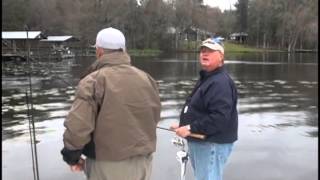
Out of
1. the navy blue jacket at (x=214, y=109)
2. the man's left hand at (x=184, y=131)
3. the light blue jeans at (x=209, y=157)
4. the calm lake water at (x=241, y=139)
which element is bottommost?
the calm lake water at (x=241, y=139)

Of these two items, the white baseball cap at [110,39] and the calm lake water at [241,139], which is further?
the calm lake water at [241,139]

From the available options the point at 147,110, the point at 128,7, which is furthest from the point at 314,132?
the point at 128,7

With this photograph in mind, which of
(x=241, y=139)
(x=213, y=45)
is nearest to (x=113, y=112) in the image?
(x=213, y=45)

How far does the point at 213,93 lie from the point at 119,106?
1054mm

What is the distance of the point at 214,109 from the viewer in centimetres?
433

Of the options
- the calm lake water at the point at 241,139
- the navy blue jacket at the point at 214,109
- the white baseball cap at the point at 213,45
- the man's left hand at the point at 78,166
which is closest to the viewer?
the man's left hand at the point at 78,166

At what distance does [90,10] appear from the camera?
8975 centimetres

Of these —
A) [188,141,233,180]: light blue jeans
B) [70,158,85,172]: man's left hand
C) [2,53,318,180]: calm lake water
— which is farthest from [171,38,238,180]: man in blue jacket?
[2,53,318,180]: calm lake water

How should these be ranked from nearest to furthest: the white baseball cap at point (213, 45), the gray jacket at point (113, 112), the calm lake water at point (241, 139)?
the gray jacket at point (113, 112) < the white baseball cap at point (213, 45) < the calm lake water at point (241, 139)

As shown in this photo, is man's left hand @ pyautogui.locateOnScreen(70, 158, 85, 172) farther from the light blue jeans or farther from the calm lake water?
the calm lake water

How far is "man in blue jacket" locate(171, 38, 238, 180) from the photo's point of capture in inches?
171

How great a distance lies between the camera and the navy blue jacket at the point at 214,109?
4336 millimetres

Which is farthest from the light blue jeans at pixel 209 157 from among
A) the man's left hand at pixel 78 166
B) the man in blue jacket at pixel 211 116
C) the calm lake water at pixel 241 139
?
the calm lake water at pixel 241 139

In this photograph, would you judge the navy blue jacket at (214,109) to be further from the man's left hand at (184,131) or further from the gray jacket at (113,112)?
the gray jacket at (113,112)
